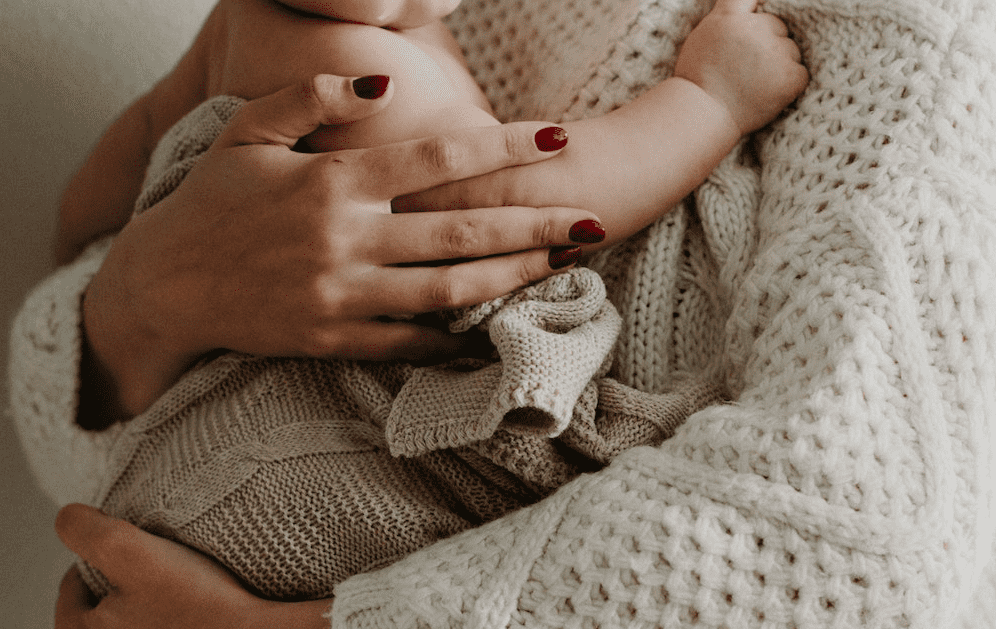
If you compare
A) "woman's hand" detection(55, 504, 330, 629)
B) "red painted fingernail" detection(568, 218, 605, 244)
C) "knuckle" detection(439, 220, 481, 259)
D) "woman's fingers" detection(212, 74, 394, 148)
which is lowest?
"woman's hand" detection(55, 504, 330, 629)

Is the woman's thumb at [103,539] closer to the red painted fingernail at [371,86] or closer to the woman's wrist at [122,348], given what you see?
the woman's wrist at [122,348]

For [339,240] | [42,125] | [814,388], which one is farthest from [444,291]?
[42,125]

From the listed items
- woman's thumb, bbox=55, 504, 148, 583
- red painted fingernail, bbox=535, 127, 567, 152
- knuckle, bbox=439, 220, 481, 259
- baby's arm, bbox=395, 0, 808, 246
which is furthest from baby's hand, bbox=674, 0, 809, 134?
woman's thumb, bbox=55, 504, 148, 583

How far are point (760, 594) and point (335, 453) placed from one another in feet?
1.28

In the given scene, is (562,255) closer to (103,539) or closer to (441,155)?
(441,155)

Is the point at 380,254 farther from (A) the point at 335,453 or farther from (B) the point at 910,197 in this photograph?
(B) the point at 910,197

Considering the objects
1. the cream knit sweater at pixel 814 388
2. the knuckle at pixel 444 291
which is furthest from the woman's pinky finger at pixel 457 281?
Answer: the cream knit sweater at pixel 814 388

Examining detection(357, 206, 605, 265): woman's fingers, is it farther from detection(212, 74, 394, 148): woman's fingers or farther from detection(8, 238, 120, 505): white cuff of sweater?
detection(8, 238, 120, 505): white cuff of sweater

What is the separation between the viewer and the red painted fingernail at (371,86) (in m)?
0.69

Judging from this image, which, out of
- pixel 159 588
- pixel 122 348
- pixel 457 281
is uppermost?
pixel 457 281

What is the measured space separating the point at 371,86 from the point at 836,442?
0.50 metres

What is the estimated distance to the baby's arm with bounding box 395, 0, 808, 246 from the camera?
71 centimetres

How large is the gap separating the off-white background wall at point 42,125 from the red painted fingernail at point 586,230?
0.88 m

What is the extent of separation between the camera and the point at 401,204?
2.40ft
